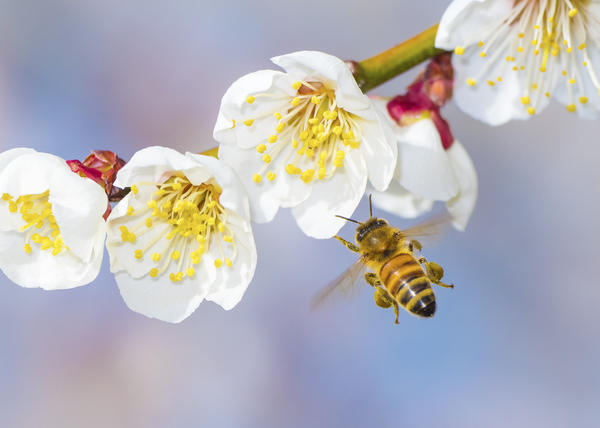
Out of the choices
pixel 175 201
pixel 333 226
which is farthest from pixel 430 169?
pixel 175 201

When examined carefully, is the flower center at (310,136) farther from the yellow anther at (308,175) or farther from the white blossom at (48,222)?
the white blossom at (48,222)

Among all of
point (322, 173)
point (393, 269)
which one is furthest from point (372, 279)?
point (322, 173)

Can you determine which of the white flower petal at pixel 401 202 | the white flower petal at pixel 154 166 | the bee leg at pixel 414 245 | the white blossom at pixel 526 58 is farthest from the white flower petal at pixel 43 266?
the white blossom at pixel 526 58

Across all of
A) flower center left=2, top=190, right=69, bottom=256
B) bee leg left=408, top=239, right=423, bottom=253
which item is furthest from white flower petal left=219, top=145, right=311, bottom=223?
flower center left=2, top=190, right=69, bottom=256

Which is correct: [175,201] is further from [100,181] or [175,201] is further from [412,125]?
[412,125]

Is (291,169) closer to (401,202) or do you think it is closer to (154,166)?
(154,166)

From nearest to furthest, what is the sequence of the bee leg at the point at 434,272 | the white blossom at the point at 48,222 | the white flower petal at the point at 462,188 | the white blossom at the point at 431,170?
the white blossom at the point at 48,222, the bee leg at the point at 434,272, the white blossom at the point at 431,170, the white flower petal at the point at 462,188
